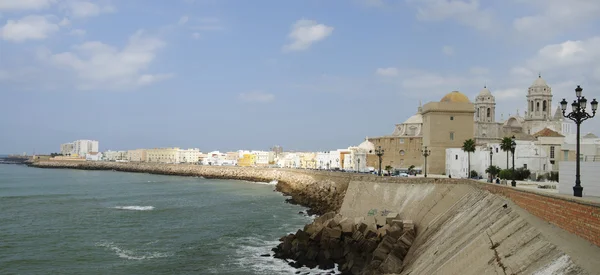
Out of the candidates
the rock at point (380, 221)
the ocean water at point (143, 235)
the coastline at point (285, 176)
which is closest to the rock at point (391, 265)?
the ocean water at point (143, 235)

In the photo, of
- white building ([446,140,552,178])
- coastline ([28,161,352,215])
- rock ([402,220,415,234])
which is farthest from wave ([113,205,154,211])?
white building ([446,140,552,178])

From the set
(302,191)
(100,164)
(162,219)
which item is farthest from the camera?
(100,164)

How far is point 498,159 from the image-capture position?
150ft

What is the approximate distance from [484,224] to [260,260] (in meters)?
11.9

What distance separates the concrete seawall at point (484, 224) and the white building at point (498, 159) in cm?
1279

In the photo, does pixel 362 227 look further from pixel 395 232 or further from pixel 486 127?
pixel 486 127

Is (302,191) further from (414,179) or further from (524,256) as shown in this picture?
(524,256)

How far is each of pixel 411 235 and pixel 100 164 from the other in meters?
152

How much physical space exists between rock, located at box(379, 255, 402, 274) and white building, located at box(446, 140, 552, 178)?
23780 mm

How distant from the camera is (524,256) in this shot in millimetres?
12016

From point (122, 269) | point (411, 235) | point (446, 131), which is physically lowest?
point (122, 269)

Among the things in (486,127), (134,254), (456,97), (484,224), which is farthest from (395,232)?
(486,127)

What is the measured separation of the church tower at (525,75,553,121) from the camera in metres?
79.2

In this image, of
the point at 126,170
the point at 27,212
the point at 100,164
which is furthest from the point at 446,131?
the point at 100,164
